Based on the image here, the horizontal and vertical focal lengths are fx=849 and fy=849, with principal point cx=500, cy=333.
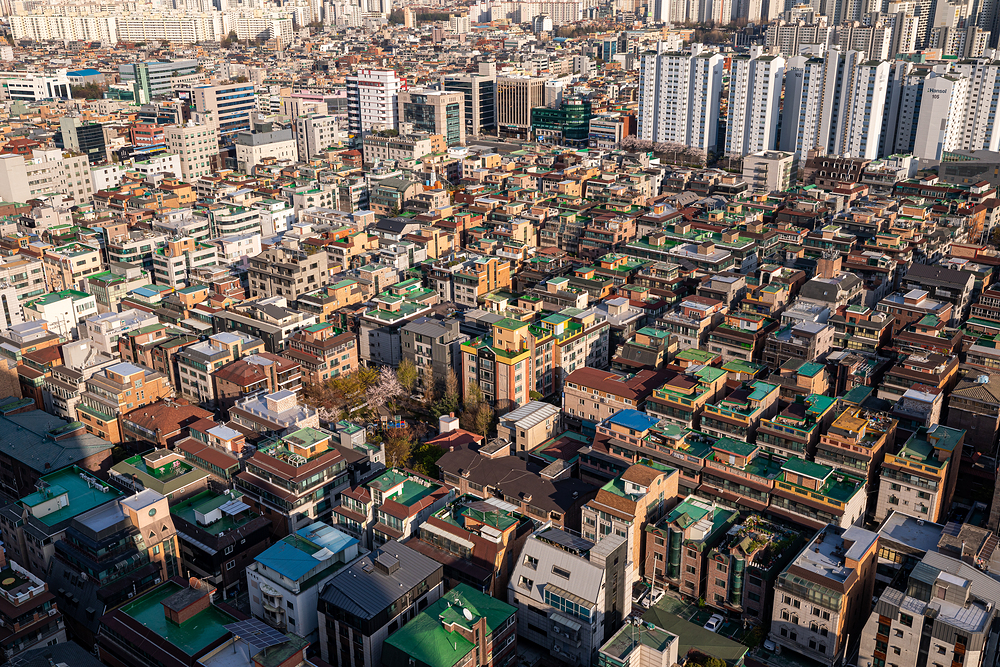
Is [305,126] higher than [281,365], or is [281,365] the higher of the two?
[305,126]

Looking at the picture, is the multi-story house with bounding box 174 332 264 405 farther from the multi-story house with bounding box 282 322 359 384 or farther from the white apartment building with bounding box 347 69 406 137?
the white apartment building with bounding box 347 69 406 137

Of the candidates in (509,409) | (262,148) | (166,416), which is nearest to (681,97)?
(262,148)

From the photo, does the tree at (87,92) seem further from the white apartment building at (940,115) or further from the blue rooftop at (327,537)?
the blue rooftop at (327,537)

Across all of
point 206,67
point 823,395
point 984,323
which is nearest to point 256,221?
point 823,395

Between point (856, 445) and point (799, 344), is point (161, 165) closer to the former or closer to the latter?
point (799, 344)

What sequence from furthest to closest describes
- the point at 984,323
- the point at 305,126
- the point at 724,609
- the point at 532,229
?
the point at 305,126, the point at 532,229, the point at 984,323, the point at 724,609

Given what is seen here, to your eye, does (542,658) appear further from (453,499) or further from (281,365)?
(281,365)

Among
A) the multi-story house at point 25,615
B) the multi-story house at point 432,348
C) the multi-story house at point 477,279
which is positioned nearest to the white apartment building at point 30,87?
the multi-story house at point 477,279
